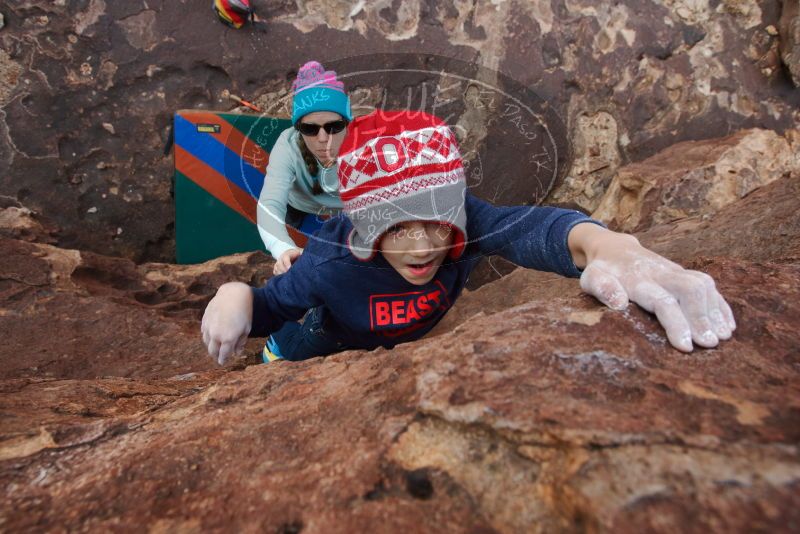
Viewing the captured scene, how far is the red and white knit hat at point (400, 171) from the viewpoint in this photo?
1.12 m

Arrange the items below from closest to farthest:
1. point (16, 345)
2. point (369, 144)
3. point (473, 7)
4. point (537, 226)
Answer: point (369, 144)
point (537, 226)
point (16, 345)
point (473, 7)

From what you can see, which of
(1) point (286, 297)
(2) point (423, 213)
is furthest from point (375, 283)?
(2) point (423, 213)

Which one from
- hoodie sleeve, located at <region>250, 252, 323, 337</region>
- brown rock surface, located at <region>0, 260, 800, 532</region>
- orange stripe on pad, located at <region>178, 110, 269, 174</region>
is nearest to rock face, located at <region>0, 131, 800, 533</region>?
brown rock surface, located at <region>0, 260, 800, 532</region>

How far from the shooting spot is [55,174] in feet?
10.3

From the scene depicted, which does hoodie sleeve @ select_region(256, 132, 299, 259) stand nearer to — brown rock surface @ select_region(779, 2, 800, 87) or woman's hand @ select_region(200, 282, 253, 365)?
woman's hand @ select_region(200, 282, 253, 365)

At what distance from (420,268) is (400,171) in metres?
0.36

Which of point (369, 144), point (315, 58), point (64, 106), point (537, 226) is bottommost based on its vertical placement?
point (537, 226)

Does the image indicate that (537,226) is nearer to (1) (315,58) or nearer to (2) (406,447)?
(2) (406,447)

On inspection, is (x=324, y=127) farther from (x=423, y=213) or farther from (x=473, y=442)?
(x=473, y=442)

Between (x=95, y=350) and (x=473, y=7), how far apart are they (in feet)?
8.15

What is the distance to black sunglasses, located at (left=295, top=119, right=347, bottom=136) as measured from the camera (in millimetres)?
1529

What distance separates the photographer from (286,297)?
160cm

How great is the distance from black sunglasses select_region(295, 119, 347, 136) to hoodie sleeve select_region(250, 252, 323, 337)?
1.29 feet

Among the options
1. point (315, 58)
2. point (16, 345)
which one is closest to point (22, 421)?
point (16, 345)
